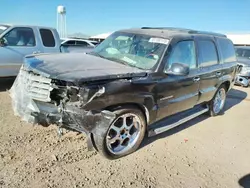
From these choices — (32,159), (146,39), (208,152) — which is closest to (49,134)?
(32,159)

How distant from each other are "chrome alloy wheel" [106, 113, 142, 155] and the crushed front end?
0.36 meters

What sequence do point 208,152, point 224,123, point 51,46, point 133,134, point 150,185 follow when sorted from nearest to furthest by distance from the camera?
1. point 150,185
2. point 133,134
3. point 208,152
4. point 224,123
5. point 51,46

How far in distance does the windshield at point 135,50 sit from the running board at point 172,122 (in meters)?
1.06

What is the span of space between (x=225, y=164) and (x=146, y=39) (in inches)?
98.8

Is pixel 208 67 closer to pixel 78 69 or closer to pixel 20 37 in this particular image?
pixel 78 69

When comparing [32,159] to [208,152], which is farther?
[208,152]

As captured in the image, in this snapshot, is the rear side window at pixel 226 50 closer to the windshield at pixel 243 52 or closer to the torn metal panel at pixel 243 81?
the torn metal panel at pixel 243 81

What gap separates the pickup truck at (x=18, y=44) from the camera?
6906 millimetres

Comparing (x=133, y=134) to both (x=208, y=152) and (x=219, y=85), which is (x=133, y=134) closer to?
(x=208, y=152)

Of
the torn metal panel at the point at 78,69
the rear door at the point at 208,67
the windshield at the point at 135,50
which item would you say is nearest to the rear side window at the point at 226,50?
the rear door at the point at 208,67

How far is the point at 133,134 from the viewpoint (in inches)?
155

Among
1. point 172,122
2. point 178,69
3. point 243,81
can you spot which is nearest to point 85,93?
point 178,69

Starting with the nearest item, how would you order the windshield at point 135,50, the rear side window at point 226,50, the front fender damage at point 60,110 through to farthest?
1. the front fender damage at point 60,110
2. the windshield at point 135,50
3. the rear side window at point 226,50

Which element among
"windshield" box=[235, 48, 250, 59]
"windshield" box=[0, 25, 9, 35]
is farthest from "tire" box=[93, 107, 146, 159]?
"windshield" box=[235, 48, 250, 59]
